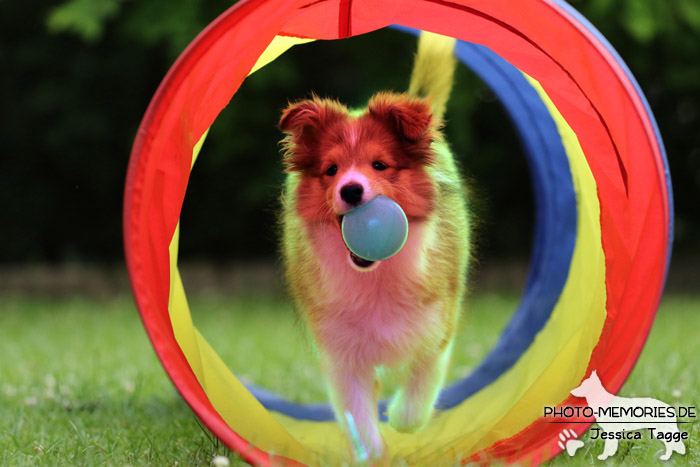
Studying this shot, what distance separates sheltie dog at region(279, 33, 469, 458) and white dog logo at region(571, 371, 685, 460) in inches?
32.6

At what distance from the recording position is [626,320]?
9.11 ft

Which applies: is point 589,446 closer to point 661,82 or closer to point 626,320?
point 626,320

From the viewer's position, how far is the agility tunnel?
2.82 metres

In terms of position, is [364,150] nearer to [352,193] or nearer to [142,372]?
[352,193]

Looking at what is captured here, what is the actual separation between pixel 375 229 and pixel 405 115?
1.94 feet

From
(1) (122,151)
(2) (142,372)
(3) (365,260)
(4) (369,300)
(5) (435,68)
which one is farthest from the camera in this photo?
(1) (122,151)

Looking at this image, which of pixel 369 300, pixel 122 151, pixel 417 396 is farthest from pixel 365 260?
pixel 122 151

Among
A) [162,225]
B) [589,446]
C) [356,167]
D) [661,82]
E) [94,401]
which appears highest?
[661,82]

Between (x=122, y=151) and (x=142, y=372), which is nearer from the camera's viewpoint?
(x=142, y=372)

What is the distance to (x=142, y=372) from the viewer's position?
17.8 feet

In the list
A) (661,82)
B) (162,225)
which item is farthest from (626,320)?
(661,82)

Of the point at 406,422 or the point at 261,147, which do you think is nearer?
the point at 406,422

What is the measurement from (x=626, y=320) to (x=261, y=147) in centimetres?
721

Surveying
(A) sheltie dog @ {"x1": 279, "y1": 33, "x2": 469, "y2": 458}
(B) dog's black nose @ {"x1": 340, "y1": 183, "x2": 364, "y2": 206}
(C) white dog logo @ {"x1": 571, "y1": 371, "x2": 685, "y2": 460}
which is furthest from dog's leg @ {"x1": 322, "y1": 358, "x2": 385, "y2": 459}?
(C) white dog logo @ {"x1": 571, "y1": 371, "x2": 685, "y2": 460}
